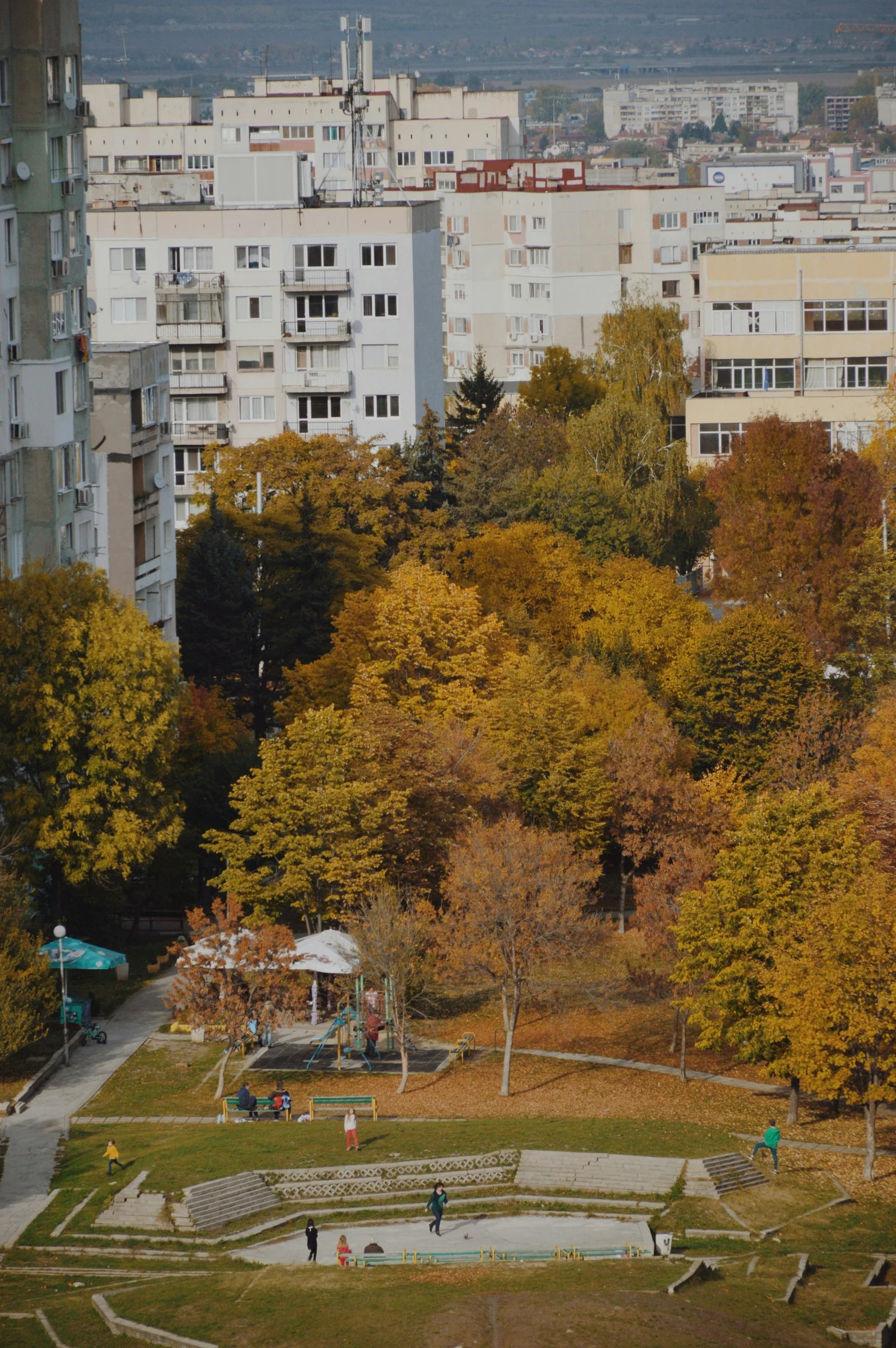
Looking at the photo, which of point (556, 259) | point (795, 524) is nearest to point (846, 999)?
point (795, 524)

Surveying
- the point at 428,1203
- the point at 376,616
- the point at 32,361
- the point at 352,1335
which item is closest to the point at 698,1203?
the point at 428,1203

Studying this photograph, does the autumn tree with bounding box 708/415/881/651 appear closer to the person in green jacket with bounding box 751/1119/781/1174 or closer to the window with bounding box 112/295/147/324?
the person in green jacket with bounding box 751/1119/781/1174

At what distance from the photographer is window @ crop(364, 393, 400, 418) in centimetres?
11544

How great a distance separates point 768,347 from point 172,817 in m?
68.8

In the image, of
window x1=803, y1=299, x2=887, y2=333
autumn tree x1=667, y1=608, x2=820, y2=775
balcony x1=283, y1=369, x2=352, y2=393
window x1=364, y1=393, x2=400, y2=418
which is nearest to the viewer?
autumn tree x1=667, y1=608, x2=820, y2=775

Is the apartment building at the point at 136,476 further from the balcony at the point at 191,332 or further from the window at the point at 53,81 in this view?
the balcony at the point at 191,332

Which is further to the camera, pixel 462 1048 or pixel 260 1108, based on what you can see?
pixel 462 1048

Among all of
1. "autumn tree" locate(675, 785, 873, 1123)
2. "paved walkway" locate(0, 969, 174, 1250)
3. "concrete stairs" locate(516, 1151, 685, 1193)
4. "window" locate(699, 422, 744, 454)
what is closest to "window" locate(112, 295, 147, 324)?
"window" locate(699, 422, 744, 454)

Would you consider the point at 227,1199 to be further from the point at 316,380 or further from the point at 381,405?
the point at 381,405

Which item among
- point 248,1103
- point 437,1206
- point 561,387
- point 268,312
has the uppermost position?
point 268,312

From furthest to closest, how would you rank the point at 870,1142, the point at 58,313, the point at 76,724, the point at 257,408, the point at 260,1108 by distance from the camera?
the point at 257,408 → the point at 58,313 → the point at 76,724 → the point at 260,1108 → the point at 870,1142

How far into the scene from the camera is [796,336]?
123m

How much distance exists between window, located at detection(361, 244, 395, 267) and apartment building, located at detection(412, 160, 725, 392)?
57.3 m

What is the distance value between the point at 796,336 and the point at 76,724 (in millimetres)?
70974
